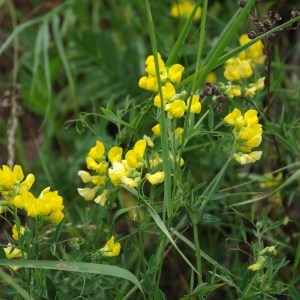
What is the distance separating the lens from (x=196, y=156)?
187 cm

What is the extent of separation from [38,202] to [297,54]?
1.39m

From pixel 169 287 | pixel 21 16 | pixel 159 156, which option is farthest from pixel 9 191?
pixel 21 16

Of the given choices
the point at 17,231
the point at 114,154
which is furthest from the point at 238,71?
the point at 17,231

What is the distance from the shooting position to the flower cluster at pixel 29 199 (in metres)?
1.04

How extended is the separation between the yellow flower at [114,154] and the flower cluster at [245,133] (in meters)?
0.19

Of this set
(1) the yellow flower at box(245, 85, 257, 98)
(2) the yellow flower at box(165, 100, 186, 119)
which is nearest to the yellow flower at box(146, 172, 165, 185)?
(2) the yellow flower at box(165, 100, 186, 119)

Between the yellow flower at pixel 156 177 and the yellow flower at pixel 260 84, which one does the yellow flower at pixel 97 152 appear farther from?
the yellow flower at pixel 260 84

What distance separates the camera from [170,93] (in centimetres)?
112

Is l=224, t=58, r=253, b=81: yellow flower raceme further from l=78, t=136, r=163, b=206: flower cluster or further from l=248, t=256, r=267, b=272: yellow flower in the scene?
l=248, t=256, r=267, b=272: yellow flower

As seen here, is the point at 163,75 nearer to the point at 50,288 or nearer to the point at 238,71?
the point at 238,71

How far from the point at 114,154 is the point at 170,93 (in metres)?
0.14

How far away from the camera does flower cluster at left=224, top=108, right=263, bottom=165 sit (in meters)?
1.10

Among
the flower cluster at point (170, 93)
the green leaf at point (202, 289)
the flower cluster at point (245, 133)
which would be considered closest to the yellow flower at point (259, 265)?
the green leaf at point (202, 289)

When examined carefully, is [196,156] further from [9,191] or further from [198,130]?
[9,191]
